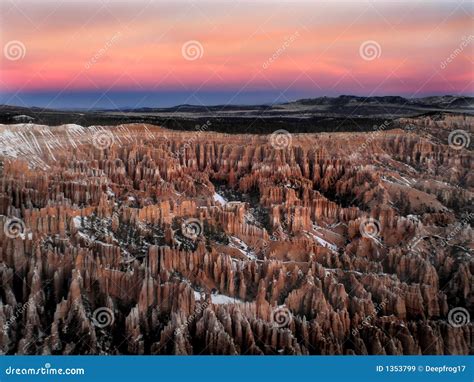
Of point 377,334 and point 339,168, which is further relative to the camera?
point 339,168

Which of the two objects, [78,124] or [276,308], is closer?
[276,308]

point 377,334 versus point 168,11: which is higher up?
point 168,11

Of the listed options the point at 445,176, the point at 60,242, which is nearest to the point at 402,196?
the point at 445,176

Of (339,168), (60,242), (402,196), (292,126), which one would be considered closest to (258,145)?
(292,126)

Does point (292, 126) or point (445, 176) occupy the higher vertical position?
point (292, 126)

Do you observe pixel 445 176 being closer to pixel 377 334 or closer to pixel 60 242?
pixel 377 334

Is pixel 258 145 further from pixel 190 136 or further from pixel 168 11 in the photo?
pixel 168 11
